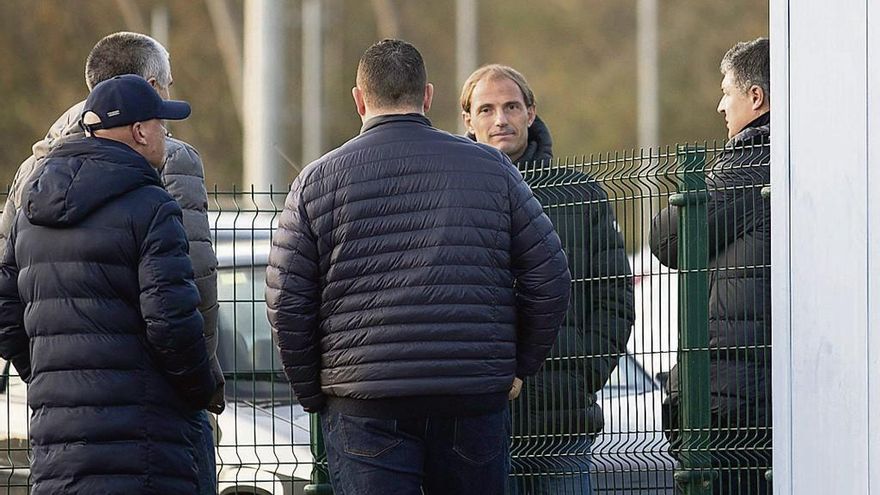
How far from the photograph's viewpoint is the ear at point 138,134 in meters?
5.42

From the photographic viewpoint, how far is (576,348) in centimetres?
639

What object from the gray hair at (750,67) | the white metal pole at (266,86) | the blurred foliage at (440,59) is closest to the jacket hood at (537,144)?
the gray hair at (750,67)

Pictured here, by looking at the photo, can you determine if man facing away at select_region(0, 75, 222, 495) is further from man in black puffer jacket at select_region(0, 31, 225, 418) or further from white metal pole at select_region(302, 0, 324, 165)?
white metal pole at select_region(302, 0, 324, 165)

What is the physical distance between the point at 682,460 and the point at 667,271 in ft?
2.46

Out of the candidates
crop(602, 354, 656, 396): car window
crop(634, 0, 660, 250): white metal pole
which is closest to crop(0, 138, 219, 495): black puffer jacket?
crop(602, 354, 656, 396): car window

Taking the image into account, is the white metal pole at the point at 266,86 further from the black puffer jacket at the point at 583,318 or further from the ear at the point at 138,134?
the ear at the point at 138,134

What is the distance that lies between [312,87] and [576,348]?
49427mm

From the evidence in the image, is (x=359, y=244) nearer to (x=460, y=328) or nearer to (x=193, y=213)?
(x=460, y=328)

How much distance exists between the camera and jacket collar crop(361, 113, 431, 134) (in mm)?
5387

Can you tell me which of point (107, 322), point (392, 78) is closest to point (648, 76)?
point (392, 78)

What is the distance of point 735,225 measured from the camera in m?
6.29

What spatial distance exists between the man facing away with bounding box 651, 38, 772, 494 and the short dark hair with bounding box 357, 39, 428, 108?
139cm

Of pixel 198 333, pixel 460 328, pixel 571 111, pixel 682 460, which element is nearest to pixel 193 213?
pixel 198 333

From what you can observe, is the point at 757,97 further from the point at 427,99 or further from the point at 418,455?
the point at 418,455
